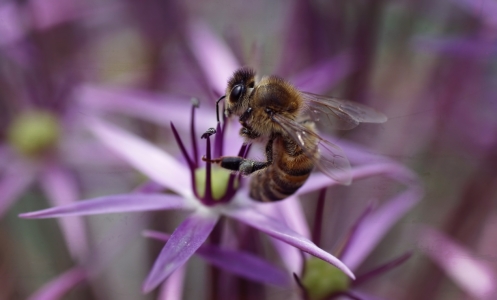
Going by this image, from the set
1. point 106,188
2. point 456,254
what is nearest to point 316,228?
point 456,254

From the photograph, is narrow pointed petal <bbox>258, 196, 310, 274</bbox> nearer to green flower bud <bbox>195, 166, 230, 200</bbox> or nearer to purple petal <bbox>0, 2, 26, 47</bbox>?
green flower bud <bbox>195, 166, 230, 200</bbox>

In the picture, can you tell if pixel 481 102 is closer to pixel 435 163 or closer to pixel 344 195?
pixel 435 163

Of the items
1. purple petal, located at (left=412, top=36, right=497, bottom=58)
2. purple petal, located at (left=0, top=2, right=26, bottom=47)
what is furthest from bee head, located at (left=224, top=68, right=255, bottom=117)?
purple petal, located at (left=0, top=2, right=26, bottom=47)

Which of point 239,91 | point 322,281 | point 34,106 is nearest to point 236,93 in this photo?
point 239,91

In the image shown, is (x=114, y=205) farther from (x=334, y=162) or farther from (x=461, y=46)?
(x=461, y=46)

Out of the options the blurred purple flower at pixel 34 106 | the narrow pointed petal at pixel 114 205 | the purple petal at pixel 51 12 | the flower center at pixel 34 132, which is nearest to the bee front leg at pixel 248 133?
the narrow pointed petal at pixel 114 205

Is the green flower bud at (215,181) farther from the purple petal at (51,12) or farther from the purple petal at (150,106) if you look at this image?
the purple petal at (51,12)

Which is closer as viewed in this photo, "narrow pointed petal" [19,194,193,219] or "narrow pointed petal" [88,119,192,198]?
"narrow pointed petal" [19,194,193,219]

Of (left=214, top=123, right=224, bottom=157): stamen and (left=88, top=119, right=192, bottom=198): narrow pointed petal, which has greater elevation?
(left=214, top=123, right=224, bottom=157): stamen
